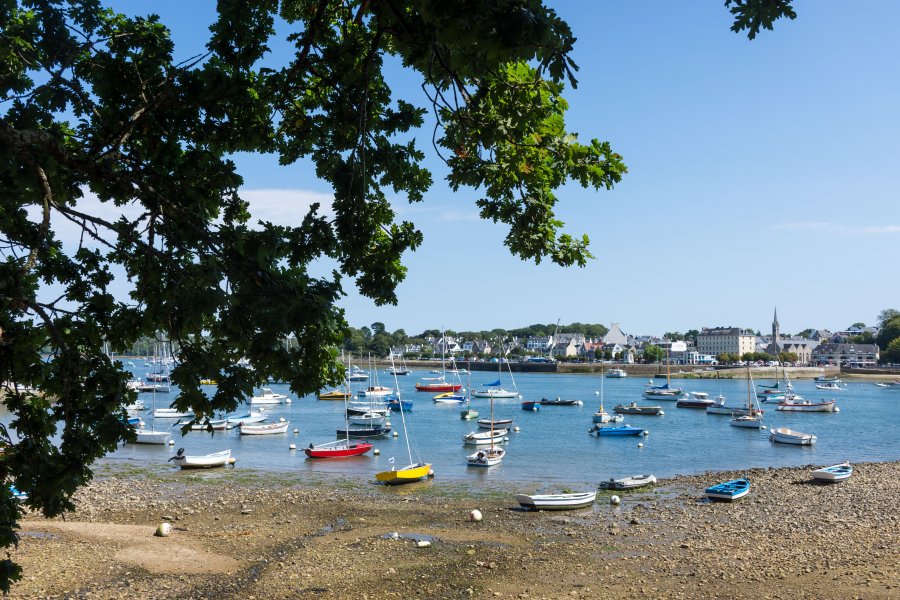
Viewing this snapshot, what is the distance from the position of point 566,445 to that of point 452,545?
30.7 meters

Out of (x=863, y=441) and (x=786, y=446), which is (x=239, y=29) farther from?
(x=863, y=441)

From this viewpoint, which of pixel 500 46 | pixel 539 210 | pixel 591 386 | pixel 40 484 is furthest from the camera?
pixel 591 386

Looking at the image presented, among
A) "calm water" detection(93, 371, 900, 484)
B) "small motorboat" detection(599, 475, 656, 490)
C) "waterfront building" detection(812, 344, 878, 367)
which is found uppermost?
"waterfront building" detection(812, 344, 878, 367)

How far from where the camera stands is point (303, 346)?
636 centimetres

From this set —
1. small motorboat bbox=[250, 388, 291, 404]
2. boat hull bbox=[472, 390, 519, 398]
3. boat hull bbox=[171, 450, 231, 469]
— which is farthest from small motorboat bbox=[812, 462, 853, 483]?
small motorboat bbox=[250, 388, 291, 404]

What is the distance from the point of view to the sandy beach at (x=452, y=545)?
Result: 15852 mm

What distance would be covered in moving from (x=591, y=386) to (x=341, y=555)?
11323 centimetres

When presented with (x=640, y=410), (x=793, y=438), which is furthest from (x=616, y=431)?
(x=640, y=410)

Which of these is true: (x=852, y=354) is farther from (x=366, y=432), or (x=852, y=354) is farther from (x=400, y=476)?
(x=400, y=476)

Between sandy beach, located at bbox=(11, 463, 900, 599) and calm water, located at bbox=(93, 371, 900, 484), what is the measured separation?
494 centimetres

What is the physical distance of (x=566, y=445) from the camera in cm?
4988

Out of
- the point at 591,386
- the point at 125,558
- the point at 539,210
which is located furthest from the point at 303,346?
the point at 591,386

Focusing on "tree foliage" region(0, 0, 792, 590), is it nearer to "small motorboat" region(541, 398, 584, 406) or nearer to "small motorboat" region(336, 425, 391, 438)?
"small motorboat" region(336, 425, 391, 438)

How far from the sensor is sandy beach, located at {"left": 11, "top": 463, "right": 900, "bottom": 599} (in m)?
15.9
